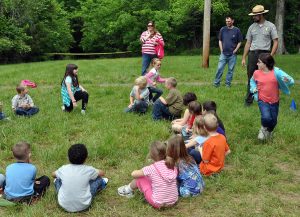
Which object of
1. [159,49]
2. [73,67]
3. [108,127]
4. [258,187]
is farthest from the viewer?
[159,49]

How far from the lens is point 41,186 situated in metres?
5.32

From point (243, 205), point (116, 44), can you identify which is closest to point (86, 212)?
point (243, 205)

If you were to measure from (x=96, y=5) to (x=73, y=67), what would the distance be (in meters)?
37.7

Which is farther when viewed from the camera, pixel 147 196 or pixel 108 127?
pixel 108 127

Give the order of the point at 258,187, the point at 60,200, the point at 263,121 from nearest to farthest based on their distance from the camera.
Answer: the point at 60,200, the point at 258,187, the point at 263,121

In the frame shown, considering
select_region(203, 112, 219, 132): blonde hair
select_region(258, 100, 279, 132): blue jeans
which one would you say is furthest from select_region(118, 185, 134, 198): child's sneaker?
select_region(258, 100, 279, 132): blue jeans

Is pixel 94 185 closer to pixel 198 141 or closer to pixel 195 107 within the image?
pixel 198 141

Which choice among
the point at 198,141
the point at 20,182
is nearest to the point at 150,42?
the point at 198,141

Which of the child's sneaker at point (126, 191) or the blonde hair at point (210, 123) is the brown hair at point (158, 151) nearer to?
the child's sneaker at point (126, 191)

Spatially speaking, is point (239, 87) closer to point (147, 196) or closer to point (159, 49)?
point (159, 49)

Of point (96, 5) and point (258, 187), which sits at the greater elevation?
point (96, 5)

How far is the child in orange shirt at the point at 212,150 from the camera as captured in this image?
5828 millimetres

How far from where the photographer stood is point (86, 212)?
4.97 m

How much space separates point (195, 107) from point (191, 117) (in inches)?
13.8
